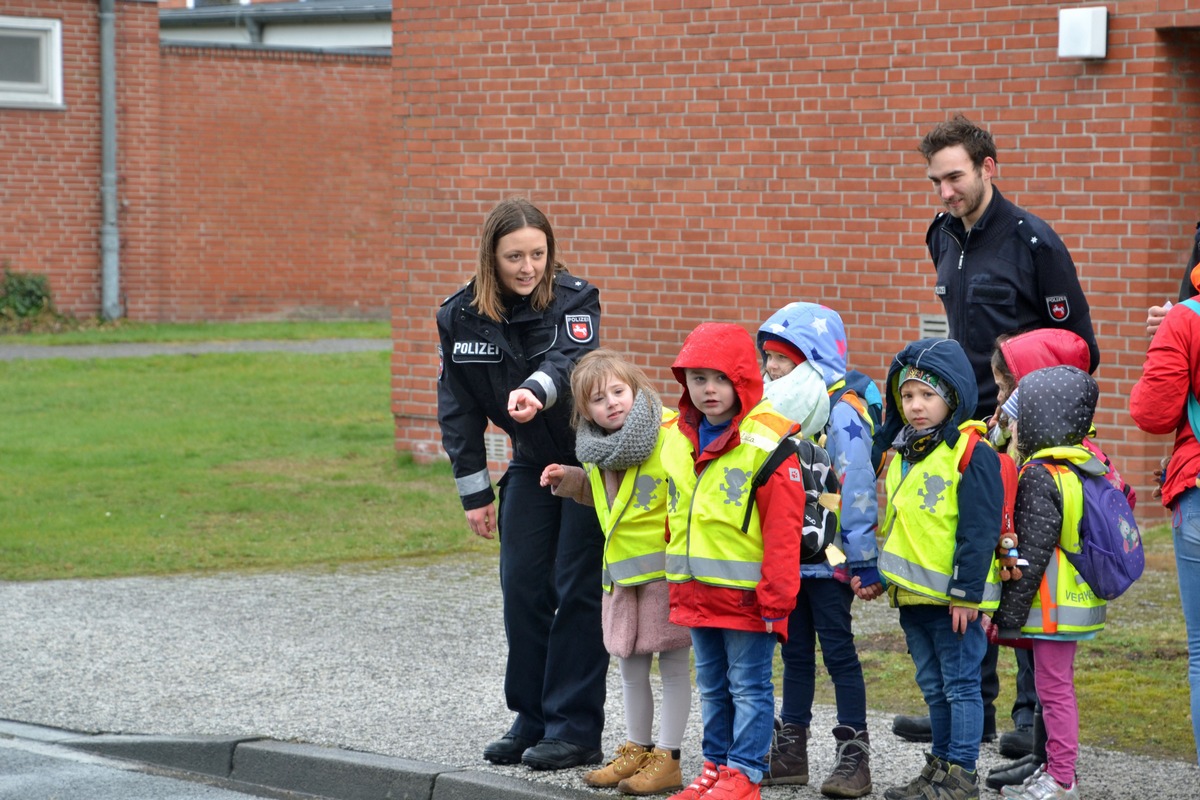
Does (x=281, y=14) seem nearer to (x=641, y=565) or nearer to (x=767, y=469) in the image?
(x=641, y=565)

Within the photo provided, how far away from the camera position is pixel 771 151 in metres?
10.8

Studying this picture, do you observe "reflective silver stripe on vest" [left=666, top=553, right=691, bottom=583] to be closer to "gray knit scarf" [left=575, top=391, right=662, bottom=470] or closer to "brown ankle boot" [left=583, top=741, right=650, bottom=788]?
"gray knit scarf" [left=575, top=391, right=662, bottom=470]

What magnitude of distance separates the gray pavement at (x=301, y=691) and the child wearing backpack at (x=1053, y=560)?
0.37m

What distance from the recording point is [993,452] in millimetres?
4891

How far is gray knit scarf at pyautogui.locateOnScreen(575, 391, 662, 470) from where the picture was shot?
5.22 meters

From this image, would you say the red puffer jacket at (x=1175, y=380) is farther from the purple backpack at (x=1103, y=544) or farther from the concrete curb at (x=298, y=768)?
the concrete curb at (x=298, y=768)

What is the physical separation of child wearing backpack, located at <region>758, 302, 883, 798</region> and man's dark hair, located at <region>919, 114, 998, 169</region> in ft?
2.36

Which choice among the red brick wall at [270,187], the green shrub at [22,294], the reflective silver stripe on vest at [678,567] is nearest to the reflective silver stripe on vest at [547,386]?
the reflective silver stripe on vest at [678,567]

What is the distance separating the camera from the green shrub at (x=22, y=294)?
2300 cm

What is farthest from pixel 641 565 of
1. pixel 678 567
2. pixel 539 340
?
pixel 539 340

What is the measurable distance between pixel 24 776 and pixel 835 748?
9.32ft

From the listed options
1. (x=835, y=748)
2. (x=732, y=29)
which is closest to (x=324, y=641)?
(x=835, y=748)

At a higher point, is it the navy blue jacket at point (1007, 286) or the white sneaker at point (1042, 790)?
the navy blue jacket at point (1007, 286)

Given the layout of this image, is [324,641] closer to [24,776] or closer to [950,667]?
[24,776]
